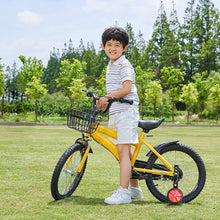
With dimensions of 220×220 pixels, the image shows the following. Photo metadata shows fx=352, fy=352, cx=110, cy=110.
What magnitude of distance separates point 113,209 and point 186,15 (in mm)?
61906

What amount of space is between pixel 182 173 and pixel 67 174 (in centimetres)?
127

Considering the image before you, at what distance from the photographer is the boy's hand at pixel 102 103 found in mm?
3636

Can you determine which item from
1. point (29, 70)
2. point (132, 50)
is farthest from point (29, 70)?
point (132, 50)

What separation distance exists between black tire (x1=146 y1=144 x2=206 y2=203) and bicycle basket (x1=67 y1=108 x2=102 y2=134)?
777mm

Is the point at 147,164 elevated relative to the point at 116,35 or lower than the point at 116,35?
lower

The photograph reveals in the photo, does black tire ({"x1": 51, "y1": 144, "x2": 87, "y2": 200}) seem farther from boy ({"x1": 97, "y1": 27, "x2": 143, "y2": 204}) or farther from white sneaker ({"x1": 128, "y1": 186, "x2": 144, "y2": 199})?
white sneaker ({"x1": 128, "y1": 186, "x2": 144, "y2": 199})

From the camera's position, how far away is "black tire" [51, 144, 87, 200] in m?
3.58

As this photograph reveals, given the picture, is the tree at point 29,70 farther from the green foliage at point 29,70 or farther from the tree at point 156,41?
the tree at point 156,41

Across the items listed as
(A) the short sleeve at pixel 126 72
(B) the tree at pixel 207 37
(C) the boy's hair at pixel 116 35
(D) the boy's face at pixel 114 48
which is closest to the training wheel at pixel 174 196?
(A) the short sleeve at pixel 126 72

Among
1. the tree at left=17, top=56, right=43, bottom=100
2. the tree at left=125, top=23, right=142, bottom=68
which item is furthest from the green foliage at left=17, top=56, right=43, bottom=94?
the tree at left=125, top=23, right=142, bottom=68

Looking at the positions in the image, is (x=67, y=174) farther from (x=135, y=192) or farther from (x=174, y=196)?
(x=174, y=196)

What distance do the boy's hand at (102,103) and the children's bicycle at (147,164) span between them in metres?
0.04

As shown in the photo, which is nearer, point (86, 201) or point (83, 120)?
point (83, 120)

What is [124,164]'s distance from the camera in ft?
12.2
